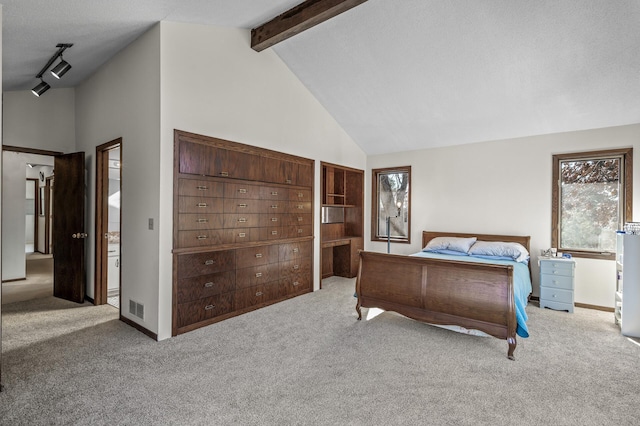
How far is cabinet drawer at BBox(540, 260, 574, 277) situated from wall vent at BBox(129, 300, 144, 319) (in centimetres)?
489

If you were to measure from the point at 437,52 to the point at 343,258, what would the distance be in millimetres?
3724

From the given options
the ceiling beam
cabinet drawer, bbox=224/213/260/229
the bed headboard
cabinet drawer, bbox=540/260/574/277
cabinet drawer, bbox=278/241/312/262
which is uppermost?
the ceiling beam

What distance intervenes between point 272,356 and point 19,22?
3.50m

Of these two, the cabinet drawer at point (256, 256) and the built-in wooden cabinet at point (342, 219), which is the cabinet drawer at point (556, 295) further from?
the cabinet drawer at point (256, 256)

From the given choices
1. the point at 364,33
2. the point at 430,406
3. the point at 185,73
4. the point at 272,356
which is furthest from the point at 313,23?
the point at 430,406

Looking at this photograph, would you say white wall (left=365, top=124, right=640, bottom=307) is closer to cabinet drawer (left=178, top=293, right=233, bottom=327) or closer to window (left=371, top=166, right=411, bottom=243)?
window (left=371, top=166, right=411, bottom=243)

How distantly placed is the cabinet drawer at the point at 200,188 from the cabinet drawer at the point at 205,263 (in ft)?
2.11

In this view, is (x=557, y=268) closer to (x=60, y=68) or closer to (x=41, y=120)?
(x=60, y=68)

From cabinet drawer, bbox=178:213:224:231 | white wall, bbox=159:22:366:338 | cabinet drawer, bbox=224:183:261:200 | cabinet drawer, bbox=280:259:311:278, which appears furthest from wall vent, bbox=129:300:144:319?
cabinet drawer, bbox=280:259:311:278

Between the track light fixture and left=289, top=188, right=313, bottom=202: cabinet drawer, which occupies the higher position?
the track light fixture

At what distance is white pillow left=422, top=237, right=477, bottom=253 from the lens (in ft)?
15.3

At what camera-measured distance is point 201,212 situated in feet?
11.4

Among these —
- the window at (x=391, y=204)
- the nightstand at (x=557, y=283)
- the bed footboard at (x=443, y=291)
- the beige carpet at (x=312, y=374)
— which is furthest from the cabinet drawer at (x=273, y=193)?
the nightstand at (x=557, y=283)

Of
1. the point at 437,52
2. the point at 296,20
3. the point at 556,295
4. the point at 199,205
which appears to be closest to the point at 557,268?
the point at 556,295
